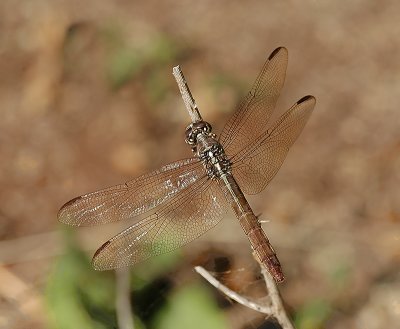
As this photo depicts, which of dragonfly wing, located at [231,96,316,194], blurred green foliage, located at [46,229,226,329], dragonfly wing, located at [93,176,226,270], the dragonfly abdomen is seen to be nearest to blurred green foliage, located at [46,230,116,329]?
blurred green foliage, located at [46,229,226,329]

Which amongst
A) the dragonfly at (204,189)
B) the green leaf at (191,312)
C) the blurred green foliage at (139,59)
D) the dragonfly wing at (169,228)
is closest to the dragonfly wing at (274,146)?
the dragonfly at (204,189)

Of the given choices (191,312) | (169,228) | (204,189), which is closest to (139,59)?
(204,189)

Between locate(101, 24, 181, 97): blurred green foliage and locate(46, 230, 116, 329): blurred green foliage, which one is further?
locate(101, 24, 181, 97): blurred green foliage

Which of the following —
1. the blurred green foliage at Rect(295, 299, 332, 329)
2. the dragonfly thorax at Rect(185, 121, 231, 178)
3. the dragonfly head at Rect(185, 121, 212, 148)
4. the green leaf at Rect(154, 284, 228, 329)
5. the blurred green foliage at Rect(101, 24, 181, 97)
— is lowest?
the blurred green foliage at Rect(295, 299, 332, 329)

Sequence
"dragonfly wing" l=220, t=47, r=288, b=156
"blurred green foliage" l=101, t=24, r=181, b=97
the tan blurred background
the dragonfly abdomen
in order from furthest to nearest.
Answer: "blurred green foliage" l=101, t=24, r=181, b=97 → the tan blurred background → "dragonfly wing" l=220, t=47, r=288, b=156 → the dragonfly abdomen

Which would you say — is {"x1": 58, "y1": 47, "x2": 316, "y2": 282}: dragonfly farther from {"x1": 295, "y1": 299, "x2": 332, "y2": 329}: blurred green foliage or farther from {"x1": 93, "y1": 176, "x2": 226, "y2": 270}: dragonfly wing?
{"x1": 295, "y1": 299, "x2": 332, "y2": 329}: blurred green foliage

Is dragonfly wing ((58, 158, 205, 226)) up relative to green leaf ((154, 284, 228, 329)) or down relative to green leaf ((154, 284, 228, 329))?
up

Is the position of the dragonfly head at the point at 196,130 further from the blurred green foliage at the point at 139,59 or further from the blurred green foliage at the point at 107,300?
the blurred green foliage at the point at 139,59
